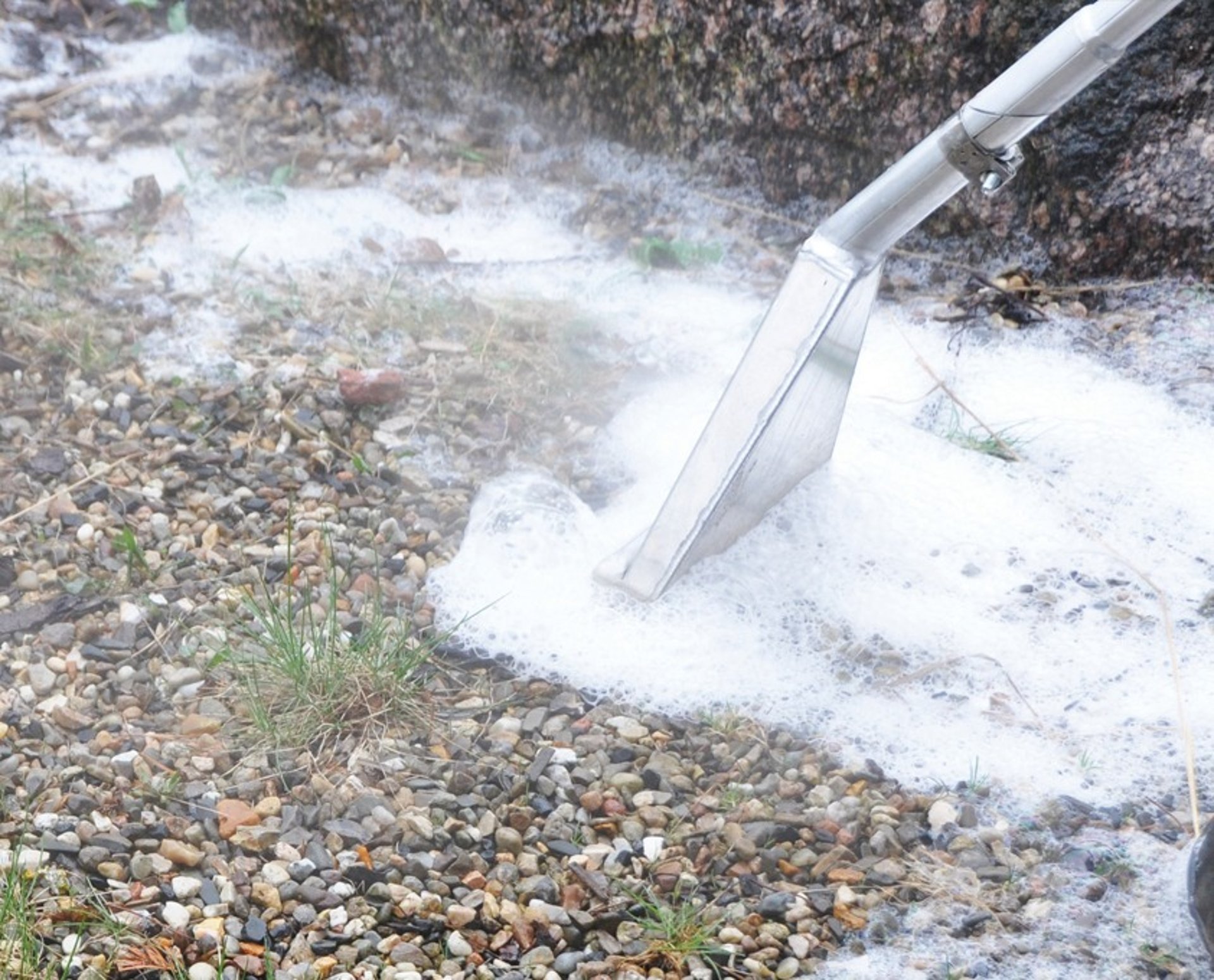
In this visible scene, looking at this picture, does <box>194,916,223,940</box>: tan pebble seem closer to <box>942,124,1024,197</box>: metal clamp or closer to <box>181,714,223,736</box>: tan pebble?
<box>181,714,223,736</box>: tan pebble

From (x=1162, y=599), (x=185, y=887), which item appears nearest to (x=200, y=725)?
(x=185, y=887)

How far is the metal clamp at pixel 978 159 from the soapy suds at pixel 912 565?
2.24ft

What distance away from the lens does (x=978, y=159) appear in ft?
6.48

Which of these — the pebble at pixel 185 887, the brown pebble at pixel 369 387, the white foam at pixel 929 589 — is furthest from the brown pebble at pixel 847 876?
the brown pebble at pixel 369 387

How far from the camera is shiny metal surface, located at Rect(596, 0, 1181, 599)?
1892mm

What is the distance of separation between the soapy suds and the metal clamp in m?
0.68

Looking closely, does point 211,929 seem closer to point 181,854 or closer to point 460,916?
point 181,854

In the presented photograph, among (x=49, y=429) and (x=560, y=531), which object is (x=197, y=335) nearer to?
(x=49, y=429)

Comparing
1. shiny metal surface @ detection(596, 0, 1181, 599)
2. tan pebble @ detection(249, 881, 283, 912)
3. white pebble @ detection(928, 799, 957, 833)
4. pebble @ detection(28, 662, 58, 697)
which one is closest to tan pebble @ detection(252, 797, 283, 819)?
tan pebble @ detection(249, 881, 283, 912)

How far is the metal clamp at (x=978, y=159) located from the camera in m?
1.96

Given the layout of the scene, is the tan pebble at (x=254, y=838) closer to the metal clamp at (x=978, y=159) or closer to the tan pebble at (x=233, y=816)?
the tan pebble at (x=233, y=816)

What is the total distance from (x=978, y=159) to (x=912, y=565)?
72cm

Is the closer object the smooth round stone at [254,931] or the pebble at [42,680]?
the smooth round stone at [254,931]

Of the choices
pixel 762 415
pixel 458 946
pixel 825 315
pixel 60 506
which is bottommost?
pixel 60 506
